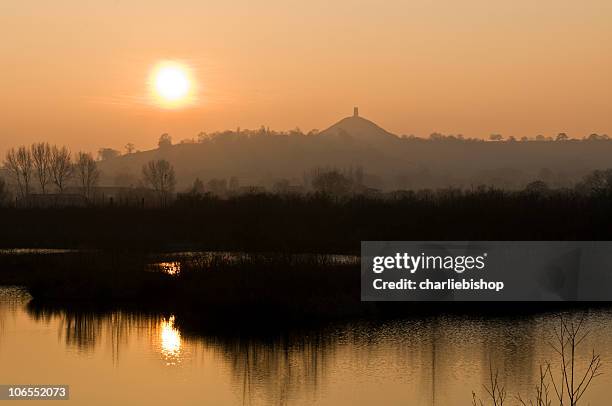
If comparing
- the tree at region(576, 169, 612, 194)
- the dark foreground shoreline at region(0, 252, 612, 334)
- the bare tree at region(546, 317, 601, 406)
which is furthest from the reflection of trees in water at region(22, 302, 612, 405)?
the tree at region(576, 169, 612, 194)

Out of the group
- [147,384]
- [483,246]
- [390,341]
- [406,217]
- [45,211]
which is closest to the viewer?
[147,384]

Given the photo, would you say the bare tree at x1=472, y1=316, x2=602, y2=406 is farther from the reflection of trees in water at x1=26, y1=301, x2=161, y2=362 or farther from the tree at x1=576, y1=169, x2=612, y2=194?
the tree at x1=576, y1=169, x2=612, y2=194

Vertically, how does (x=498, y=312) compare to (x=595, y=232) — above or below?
below

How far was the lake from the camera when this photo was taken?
665 inches

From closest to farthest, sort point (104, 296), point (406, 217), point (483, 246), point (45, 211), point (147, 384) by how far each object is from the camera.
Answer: point (147, 384), point (104, 296), point (483, 246), point (406, 217), point (45, 211)

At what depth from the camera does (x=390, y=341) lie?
21.0 meters

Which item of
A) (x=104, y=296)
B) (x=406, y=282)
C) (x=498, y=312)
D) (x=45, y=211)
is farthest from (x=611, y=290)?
(x=45, y=211)

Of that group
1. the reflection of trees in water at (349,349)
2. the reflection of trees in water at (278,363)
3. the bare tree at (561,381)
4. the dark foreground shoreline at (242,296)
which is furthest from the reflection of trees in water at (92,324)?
the bare tree at (561,381)

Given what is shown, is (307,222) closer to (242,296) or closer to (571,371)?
(242,296)

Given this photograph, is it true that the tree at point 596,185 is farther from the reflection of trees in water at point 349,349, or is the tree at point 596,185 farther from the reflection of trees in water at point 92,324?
the reflection of trees in water at point 92,324

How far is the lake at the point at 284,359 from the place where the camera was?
55.4 feet

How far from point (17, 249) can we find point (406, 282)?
20.8 meters

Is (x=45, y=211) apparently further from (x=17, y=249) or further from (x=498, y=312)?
(x=498, y=312)

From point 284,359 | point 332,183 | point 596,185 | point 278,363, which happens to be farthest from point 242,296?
point 332,183
